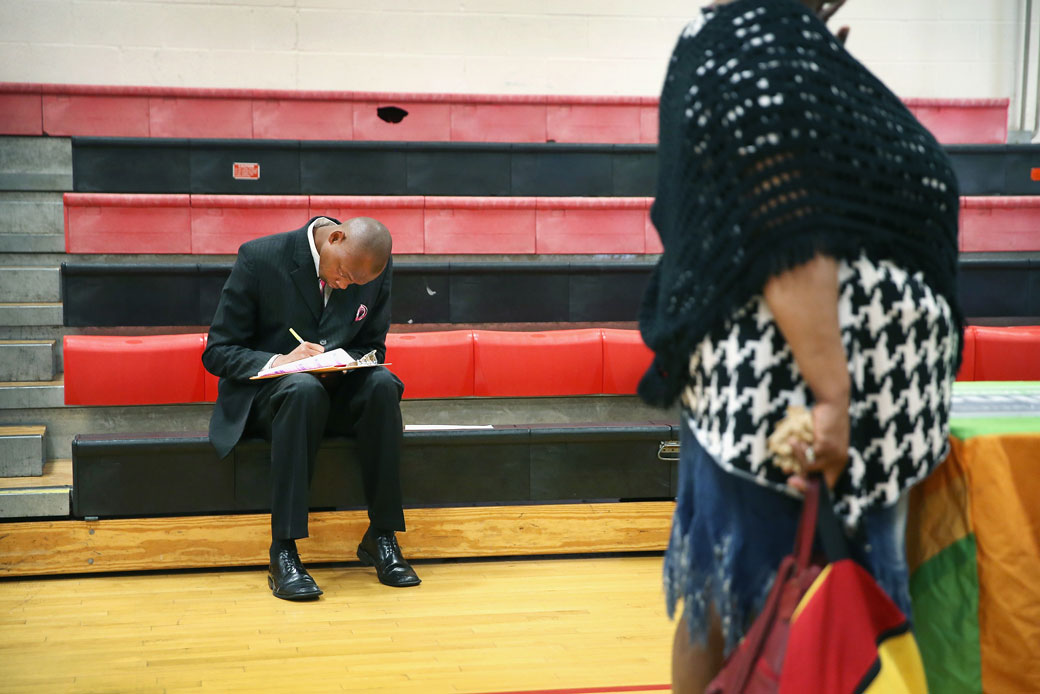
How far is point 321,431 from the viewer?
1.92 meters

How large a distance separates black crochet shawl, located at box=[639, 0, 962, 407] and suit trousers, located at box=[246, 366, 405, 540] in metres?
1.21

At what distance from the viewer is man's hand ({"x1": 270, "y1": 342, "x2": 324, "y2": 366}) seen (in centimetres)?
191

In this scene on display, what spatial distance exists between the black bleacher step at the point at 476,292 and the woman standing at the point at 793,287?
1.73 metres

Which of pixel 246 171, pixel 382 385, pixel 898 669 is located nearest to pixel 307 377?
pixel 382 385

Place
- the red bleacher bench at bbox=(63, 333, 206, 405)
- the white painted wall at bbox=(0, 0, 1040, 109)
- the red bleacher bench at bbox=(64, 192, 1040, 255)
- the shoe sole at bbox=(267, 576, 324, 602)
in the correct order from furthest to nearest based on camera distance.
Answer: the white painted wall at bbox=(0, 0, 1040, 109) → the red bleacher bench at bbox=(64, 192, 1040, 255) → the red bleacher bench at bbox=(63, 333, 206, 405) → the shoe sole at bbox=(267, 576, 324, 602)

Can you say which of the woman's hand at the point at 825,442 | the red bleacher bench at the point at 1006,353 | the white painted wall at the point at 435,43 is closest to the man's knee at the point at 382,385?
the woman's hand at the point at 825,442

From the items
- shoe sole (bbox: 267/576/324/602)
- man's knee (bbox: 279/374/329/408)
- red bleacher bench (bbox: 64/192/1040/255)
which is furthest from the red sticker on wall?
shoe sole (bbox: 267/576/324/602)

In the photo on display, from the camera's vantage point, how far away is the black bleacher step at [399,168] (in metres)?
2.66

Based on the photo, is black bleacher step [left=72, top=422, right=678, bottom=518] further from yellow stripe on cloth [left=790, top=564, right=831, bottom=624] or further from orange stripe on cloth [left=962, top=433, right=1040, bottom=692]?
yellow stripe on cloth [left=790, top=564, right=831, bottom=624]

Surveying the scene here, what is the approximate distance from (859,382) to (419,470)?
1.41 metres

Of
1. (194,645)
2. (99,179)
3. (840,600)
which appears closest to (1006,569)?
→ (840,600)

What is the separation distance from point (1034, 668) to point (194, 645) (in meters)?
1.22

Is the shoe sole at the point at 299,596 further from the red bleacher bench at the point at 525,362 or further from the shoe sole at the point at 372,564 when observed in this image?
the red bleacher bench at the point at 525,362

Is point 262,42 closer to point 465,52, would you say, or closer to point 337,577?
point 465,52
